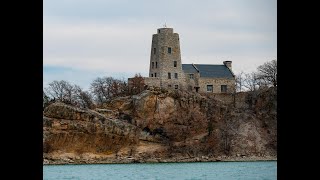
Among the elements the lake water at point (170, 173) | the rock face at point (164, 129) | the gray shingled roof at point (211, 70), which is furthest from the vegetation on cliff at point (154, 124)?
the lake water at point (170, 173)

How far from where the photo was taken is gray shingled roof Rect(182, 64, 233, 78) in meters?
85.1

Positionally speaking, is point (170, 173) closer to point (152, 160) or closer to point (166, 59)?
point (152, 160)

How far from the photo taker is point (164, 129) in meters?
79.9

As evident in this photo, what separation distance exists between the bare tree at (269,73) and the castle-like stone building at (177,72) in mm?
9567

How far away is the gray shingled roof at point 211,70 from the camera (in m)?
85.1

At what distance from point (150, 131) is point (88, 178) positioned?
31.8m

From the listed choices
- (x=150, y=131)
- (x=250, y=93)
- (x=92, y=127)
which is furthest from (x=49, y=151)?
(x=250, y=93)

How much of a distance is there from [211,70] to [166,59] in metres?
5.60

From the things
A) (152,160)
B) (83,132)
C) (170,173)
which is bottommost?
(152,160)

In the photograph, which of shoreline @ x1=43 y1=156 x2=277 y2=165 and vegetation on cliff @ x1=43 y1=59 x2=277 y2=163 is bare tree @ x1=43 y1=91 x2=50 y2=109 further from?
shoreline @ x1=43 y1=156 x2=277 y2=165

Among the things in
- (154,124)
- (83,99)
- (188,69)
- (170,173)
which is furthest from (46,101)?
(170,173)

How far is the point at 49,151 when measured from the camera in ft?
254

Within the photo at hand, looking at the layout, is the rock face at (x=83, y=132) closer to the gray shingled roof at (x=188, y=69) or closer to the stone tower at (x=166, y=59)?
the stone tower at (x=166, y=59)
